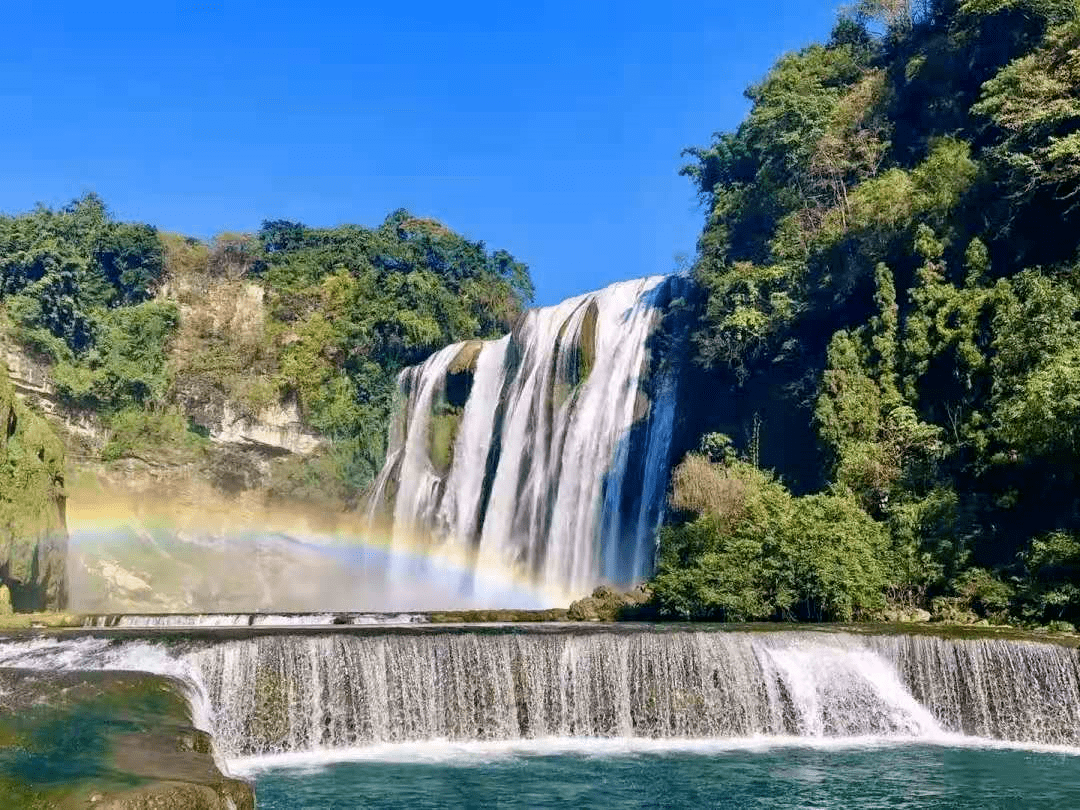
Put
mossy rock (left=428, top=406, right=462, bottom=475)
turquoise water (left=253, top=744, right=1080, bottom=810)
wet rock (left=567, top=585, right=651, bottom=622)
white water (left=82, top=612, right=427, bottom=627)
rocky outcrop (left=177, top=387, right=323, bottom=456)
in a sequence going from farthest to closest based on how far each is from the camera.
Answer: rocky outcrop (left=177, top=387, right=323, bottom=456) → mossy rock (left=428, top=406, right=462, bottom=475) → wet rock (left=567, top=585, right=651, bottom=622) → white water (left=82, top=612, right=427, bottom=627) → turquoise water (left=253, top=744, right=1080, bottom=810)

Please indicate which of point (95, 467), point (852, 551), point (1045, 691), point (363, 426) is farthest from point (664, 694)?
point (95, 467)

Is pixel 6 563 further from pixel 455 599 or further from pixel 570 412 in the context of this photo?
pixel 570 412

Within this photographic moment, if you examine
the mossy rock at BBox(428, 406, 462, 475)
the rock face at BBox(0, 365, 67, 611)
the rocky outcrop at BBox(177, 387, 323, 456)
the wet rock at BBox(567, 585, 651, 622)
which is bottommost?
the wet rock at BBox(567, 585, 651, 622)

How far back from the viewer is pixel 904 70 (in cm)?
3603

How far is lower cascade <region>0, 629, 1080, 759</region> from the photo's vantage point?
17.2 m

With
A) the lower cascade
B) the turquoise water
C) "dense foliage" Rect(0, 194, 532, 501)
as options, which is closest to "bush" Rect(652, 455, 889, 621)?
the lower cascade

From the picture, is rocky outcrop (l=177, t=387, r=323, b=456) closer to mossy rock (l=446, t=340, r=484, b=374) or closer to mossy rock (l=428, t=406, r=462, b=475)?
mossy rock (l=428, t=406, r=462, b=475)

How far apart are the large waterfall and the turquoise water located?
1813cm

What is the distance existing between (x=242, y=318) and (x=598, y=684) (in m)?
40.3

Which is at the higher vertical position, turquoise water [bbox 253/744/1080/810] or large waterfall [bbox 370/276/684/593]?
large waterfall [bbox 370/276/684/593]

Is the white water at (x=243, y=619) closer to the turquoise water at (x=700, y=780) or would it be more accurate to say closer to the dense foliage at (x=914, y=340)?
the dense foliage at (x=914, y=340)

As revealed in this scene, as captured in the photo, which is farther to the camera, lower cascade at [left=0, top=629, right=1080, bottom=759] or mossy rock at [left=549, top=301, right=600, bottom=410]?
mossy rock at [left=549, top=301, right=600, bottom=410]

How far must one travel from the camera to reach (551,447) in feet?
126

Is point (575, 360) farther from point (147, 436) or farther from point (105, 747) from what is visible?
point (105, 747)
